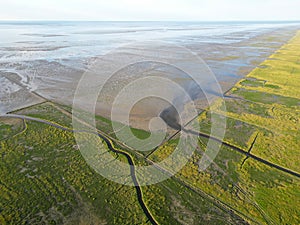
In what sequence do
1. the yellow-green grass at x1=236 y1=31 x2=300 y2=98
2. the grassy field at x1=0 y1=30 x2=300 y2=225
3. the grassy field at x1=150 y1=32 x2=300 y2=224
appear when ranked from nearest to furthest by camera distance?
the grassy field at x1=0 y1=30 x2=300 y2=225 < the grassy field at x1=150 y1=32 x2=300 y2=224 < the yellow-green grass at x1=236 y1=31 x2=300 y2=98

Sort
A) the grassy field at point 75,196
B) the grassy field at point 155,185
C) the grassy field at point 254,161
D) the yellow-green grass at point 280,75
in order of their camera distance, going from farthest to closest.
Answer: the yellow-green grass at point 280,75 → the grassy field at point 254,161 → the grassy field at point 155,185 → the grassy field at point 75,196

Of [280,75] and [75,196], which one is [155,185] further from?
[280,75]

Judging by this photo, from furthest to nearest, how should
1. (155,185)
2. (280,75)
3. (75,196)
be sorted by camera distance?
1. (280,75)
2. (155,185)
3. (75,196)

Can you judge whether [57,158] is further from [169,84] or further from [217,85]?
[217,85]

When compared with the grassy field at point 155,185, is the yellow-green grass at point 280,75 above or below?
below

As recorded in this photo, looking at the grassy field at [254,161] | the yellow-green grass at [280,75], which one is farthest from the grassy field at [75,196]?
the yellow-green grass at [280,75]

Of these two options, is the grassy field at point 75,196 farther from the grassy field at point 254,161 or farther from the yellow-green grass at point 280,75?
the yellow-green grass at point 280,75

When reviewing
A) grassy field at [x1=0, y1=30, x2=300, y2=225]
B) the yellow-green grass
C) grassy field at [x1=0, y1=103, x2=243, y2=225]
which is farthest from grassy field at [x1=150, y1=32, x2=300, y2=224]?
grassy field at [x1=0, y1=103, x2=243, y2=225]

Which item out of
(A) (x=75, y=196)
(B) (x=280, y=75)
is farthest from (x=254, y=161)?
(B) (x=280, y=75)

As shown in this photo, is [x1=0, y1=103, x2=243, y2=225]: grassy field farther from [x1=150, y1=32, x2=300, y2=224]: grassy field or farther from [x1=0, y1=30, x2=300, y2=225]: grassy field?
[x1=150, y1=32, x2=300, y2=224]: grassy field

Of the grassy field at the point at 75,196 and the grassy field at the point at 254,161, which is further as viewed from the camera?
the grassy field at the point at 254,161

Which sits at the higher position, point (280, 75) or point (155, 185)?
point (155, 185)

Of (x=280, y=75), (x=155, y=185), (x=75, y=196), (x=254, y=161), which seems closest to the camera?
(x=75, y=196)
